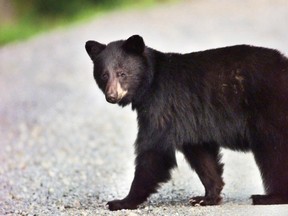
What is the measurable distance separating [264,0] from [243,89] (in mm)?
18418

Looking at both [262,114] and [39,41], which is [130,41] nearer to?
[262,114]

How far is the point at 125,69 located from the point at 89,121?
22.9ft

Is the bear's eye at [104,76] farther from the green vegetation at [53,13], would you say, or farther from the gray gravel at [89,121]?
the green vegetation at [53,13]

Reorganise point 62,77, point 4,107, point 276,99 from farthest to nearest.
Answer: point 62,77 → point 4,107 → point 276,99

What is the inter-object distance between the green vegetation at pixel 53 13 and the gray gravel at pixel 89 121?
2190 mm

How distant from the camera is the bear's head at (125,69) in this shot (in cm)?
877

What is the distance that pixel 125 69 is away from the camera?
28.8 ft

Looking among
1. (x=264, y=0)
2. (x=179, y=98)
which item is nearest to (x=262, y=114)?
(x=179, y=98)

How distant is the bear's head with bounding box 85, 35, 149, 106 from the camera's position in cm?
877

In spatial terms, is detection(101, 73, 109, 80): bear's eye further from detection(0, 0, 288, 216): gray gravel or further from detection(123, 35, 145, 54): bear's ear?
detection(0, 0, 288, 216): gray gravel

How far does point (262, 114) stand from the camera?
847cm

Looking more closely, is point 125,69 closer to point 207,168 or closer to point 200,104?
point 200,104

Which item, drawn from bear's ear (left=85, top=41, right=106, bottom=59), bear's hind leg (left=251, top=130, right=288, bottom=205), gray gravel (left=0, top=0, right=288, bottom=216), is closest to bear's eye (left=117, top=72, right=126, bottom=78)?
bear's ear (left=85, top=41, right=106, bottom=59)

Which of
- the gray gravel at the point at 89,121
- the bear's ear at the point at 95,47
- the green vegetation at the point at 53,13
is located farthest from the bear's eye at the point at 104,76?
the green vegetation at the point at 53,13
